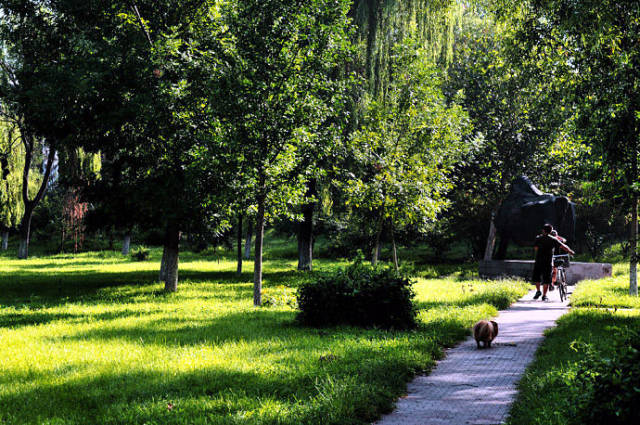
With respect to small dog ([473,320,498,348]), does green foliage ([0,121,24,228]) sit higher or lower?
higher

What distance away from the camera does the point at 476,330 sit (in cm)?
802

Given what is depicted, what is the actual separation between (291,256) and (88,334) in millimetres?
30140

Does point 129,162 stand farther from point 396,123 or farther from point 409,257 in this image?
point 409,257

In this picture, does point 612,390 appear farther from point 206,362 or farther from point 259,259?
point 259,259

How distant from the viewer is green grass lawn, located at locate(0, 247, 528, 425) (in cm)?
516

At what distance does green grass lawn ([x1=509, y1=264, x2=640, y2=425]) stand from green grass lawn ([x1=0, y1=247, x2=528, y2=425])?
132 centimetres

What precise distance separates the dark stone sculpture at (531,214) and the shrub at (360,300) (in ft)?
48.2

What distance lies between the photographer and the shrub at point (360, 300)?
9.34 m

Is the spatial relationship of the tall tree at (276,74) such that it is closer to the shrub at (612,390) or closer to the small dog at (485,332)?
the small dog at (485,332)

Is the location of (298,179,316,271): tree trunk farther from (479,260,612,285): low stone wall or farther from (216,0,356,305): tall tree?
(216,0,356,305): tall tree

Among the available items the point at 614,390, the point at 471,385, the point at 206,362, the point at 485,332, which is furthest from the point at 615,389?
the point at 206,362

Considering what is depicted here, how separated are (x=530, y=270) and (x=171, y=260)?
44.0ft

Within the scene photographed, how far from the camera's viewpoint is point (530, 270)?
2088cm

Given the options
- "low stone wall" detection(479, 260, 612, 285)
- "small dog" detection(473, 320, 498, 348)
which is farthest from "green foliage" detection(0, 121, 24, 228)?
"small dog" detection(473, 320, 498, 348)
